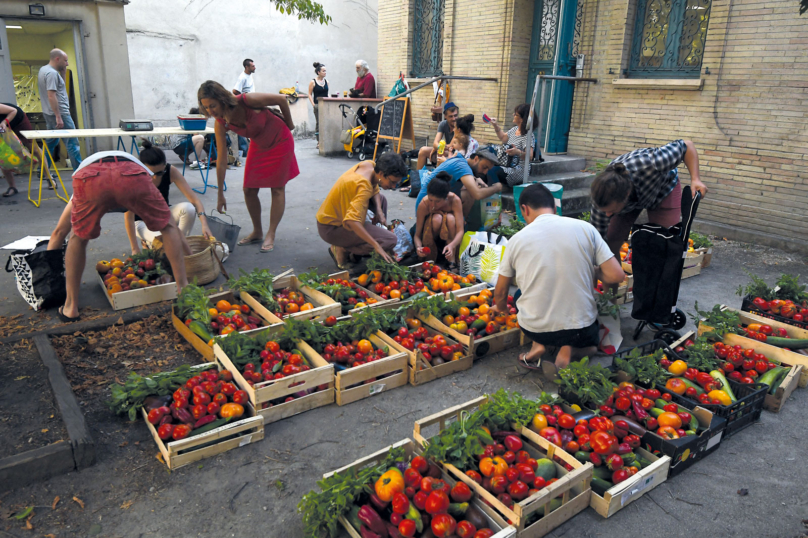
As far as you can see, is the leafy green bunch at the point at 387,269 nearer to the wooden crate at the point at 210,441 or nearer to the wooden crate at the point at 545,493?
the wooden crate at the point at 210,441

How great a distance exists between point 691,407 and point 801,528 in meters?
0.80

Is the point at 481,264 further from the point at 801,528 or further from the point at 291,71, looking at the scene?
the point at 291,71

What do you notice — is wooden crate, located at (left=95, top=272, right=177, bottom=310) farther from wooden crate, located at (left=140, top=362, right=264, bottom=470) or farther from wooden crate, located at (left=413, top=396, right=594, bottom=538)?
wooden crate, located at (left=413, top=396, right=594, bottom=538)

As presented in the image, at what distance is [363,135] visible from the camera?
1416cm

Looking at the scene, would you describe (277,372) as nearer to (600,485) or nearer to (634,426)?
(600,485)

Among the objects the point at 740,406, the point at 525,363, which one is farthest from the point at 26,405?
the point at 740,406

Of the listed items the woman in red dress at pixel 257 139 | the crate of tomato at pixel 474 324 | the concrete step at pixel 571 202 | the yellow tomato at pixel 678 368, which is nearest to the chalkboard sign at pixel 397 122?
the concrete step at pixel 571 202

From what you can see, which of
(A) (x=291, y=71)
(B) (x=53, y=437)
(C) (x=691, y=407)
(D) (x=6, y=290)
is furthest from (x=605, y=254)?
(A) (x=291, y=71)

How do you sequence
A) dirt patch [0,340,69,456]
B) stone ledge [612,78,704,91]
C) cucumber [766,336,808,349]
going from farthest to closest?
stone ledge [612,78,704,91]
cucumber [766,336,808,349]
dirt patch [0,340,69,456]

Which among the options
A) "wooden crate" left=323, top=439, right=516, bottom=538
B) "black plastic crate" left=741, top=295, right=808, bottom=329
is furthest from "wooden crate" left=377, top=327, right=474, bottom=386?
"black plastic crate" left=741, top=295, right=808, bottom=329

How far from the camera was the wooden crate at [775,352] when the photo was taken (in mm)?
4141

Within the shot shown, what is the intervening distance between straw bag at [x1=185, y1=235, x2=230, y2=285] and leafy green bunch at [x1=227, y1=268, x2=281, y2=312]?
0.54 metres

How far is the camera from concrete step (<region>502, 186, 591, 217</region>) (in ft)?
30.0

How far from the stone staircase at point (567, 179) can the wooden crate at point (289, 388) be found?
5.90 metres
